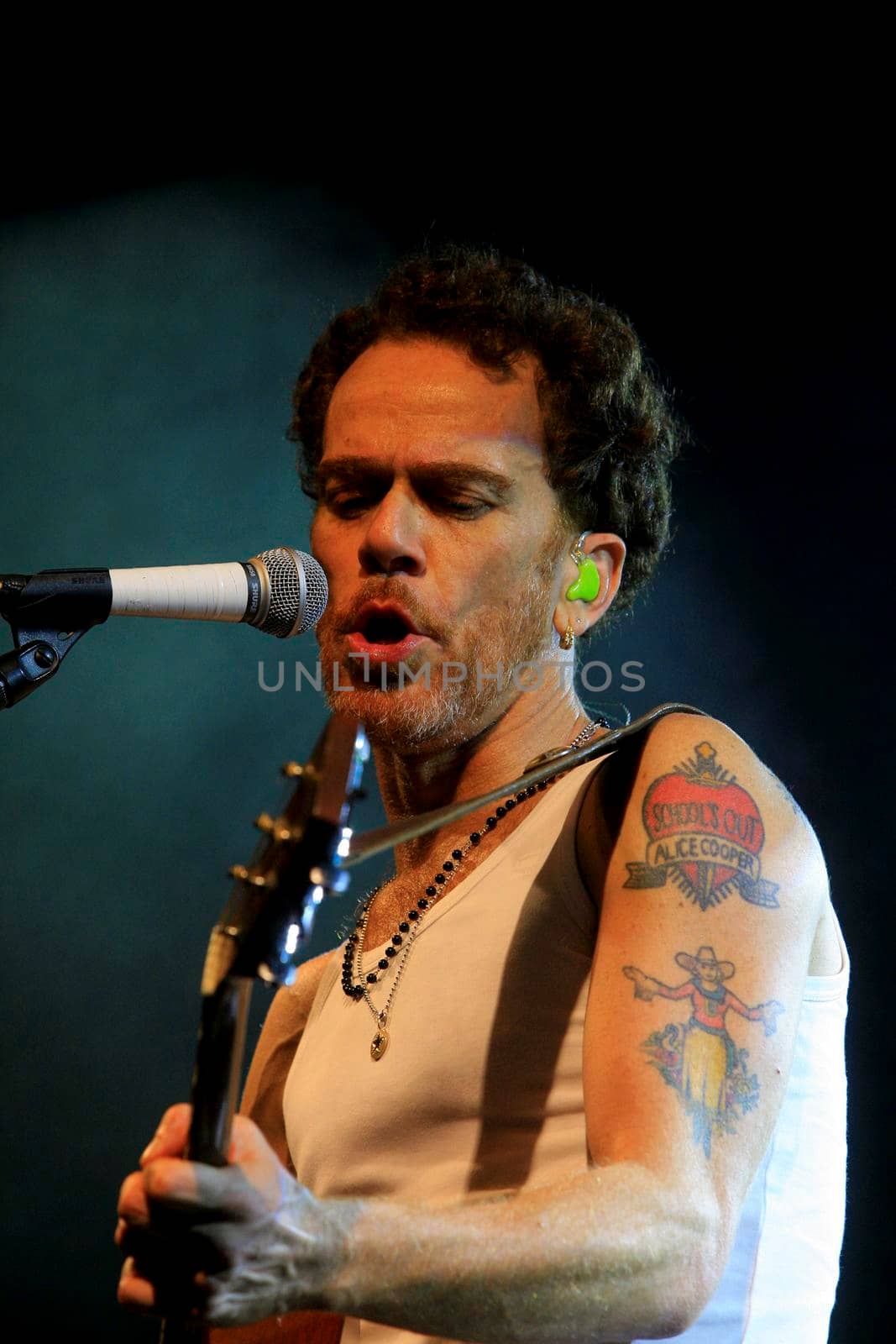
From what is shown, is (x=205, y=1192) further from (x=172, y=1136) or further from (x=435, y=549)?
(x=435, y=549)

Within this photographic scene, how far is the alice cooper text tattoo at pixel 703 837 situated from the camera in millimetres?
1575

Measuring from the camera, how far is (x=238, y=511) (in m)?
3.86

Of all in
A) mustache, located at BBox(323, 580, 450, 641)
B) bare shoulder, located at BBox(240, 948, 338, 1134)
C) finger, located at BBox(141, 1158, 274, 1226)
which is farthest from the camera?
bare shoulder, located at BBox(240, 948, 338, 1134)

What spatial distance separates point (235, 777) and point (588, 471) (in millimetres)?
1663

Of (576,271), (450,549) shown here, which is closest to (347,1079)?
(450,549)

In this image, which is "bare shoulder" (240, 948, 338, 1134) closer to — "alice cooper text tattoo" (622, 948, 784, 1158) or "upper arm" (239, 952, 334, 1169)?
"upper arm" (239, 952, 334, 1169)

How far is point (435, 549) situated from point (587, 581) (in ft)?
1.40

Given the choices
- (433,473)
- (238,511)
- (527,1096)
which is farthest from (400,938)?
(238,511)

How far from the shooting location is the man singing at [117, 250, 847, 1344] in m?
1.18

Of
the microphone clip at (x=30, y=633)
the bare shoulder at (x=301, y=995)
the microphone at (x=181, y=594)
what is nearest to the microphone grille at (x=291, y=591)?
the microphone at (x=181, y=594)

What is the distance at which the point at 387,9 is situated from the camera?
134 inches

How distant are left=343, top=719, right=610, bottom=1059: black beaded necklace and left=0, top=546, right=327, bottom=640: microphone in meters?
0.48

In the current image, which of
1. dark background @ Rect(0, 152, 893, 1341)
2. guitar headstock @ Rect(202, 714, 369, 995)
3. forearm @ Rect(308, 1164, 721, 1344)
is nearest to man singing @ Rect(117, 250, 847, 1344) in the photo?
forearm @ Rect(308, 1164, 721, 1344)

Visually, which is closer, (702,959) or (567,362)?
(702,959)
